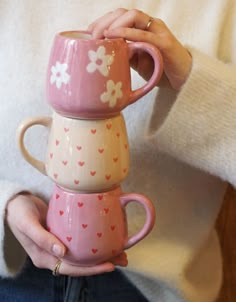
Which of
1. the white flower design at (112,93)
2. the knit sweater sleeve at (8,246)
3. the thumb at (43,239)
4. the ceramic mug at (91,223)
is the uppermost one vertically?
the white flower design at (112,93)

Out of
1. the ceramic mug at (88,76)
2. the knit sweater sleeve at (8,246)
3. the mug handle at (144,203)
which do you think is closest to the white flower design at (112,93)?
the ceramic mug at (88,76)

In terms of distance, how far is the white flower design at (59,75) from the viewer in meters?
0.58

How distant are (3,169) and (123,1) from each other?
0.91ft

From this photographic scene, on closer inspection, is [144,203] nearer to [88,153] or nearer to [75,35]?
[88,153]

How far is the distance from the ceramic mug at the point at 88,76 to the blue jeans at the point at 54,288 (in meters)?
0.29

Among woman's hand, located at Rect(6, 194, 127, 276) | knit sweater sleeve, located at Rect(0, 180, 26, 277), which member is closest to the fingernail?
woman's hand, located at Rect(6, 194, 127, 276)

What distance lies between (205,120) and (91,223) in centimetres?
19

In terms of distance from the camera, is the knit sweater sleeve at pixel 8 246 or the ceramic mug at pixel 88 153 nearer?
the ceramic mug at pixel 88 153

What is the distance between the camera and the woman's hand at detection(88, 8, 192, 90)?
636 mm

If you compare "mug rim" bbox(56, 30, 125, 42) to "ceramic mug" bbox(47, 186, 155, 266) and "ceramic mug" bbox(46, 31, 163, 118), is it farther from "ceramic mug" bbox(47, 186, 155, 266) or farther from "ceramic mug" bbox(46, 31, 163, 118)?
"ceramic mug" bbox(47, 186, 155, 266)

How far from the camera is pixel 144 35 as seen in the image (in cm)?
64

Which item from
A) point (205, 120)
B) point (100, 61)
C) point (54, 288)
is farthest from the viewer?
point (54, 288)

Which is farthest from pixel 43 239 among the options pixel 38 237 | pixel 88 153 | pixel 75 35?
pixel 75 35

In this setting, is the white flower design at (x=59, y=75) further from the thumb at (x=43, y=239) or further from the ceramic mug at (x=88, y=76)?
the thumb at (x=43, y=239)
